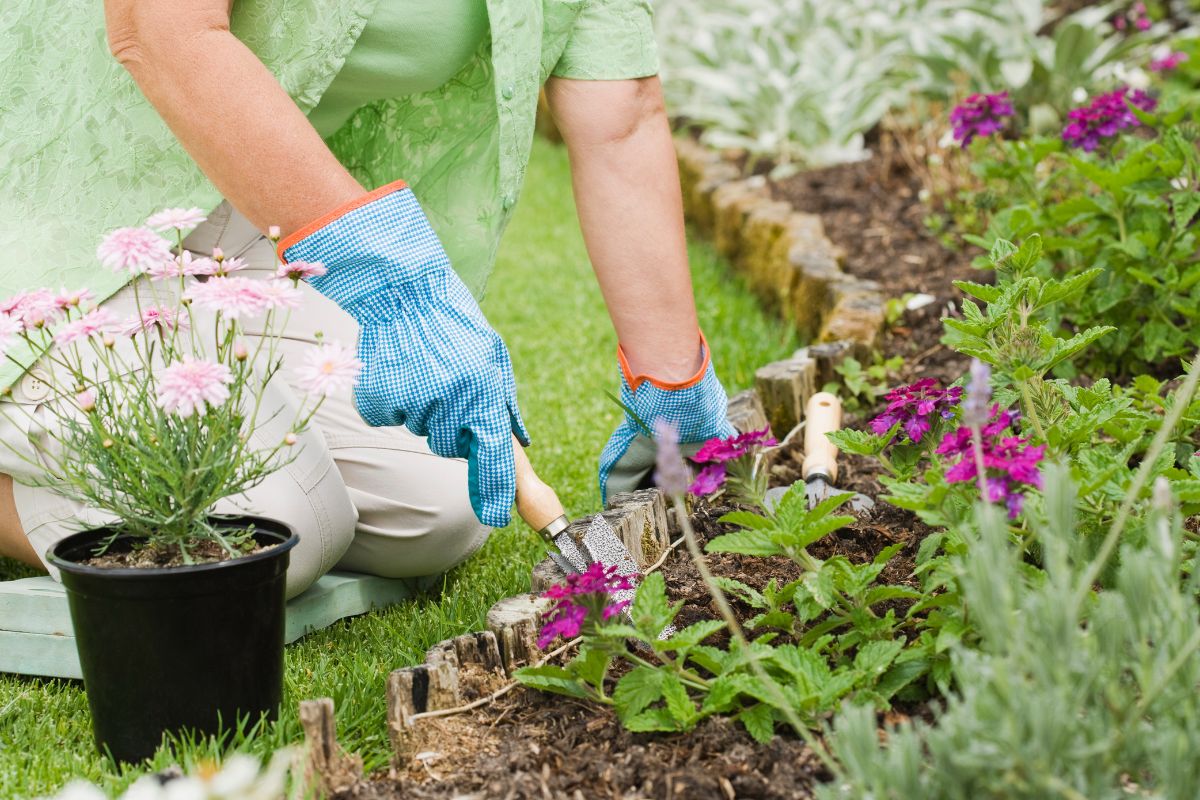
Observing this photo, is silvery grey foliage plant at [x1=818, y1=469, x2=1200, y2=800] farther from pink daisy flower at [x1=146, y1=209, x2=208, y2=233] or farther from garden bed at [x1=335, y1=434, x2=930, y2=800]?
pink daisy flower at [x1=146, y1=209, x2=208, y2=233]

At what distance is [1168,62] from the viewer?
397 cm

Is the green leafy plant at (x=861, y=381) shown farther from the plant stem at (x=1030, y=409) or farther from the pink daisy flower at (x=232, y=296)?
the pink daisy flower at (x=232, y=296)

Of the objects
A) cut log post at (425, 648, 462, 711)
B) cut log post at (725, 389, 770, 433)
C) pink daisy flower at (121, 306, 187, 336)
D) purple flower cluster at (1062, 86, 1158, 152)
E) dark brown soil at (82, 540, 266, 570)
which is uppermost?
pink daisy flower at (121, 306, 187, 336)

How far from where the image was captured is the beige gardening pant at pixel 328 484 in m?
1.87

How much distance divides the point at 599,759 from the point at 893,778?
45 centimetres

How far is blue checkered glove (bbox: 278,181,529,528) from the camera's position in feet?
5.08

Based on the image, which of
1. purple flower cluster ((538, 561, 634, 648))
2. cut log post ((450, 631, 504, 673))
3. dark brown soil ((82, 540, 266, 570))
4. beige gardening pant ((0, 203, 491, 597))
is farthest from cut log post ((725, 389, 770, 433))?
dark brown soil ((82, 540, 266, 570))

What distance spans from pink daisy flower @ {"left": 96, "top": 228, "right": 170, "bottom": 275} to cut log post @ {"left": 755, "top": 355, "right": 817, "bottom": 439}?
4.68ft

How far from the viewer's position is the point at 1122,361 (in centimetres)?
250

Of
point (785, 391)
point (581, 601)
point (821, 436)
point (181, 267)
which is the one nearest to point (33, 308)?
point (181, 267)

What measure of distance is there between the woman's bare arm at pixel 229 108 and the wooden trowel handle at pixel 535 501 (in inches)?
17.7

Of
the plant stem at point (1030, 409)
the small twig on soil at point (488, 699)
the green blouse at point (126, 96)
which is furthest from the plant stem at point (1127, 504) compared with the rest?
the green blouse at point (126, 96)

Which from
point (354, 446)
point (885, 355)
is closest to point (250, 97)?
point (354, 446)

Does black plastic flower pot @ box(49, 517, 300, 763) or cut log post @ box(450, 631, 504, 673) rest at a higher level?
black plastic flower pot @ box(49, 517, 300, 763)
